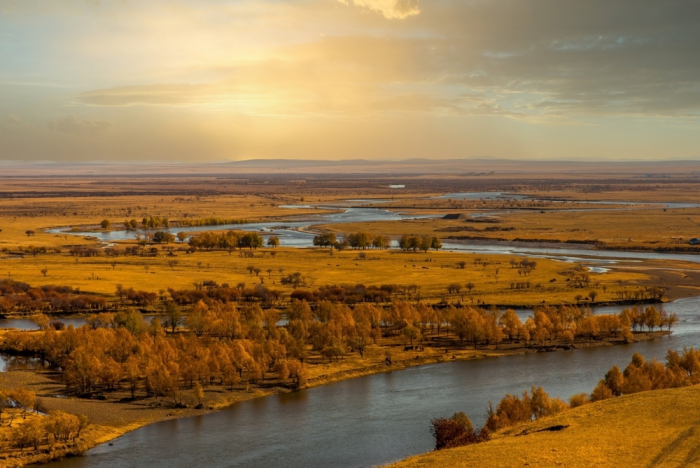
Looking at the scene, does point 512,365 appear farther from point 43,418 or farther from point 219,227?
point 219,227

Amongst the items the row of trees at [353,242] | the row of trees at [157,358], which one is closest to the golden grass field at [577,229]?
the row of trees at [353,242]

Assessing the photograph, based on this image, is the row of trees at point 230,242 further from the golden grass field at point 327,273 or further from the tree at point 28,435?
the tree at point 28,435

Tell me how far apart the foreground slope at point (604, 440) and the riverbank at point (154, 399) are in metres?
22.4

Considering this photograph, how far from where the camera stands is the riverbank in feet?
155

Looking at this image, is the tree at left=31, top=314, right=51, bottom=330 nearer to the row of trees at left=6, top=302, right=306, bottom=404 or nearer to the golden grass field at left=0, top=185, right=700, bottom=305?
the row of trees at left=6, top=302, right=306, bottom=404

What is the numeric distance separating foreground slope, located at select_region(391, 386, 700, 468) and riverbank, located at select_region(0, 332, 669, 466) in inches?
882

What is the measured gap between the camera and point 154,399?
53281 millimetres

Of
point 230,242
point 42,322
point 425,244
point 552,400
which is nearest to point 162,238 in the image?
point 230,242

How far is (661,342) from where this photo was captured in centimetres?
6919

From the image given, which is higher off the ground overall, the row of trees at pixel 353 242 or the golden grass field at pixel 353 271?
the row of trees at pixel 353 242

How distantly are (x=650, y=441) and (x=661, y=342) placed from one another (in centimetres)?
4123

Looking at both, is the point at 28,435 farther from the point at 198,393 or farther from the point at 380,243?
the point at 380,243

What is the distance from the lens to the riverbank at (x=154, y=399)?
1865 inches

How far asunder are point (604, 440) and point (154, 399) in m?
→ 34.0
